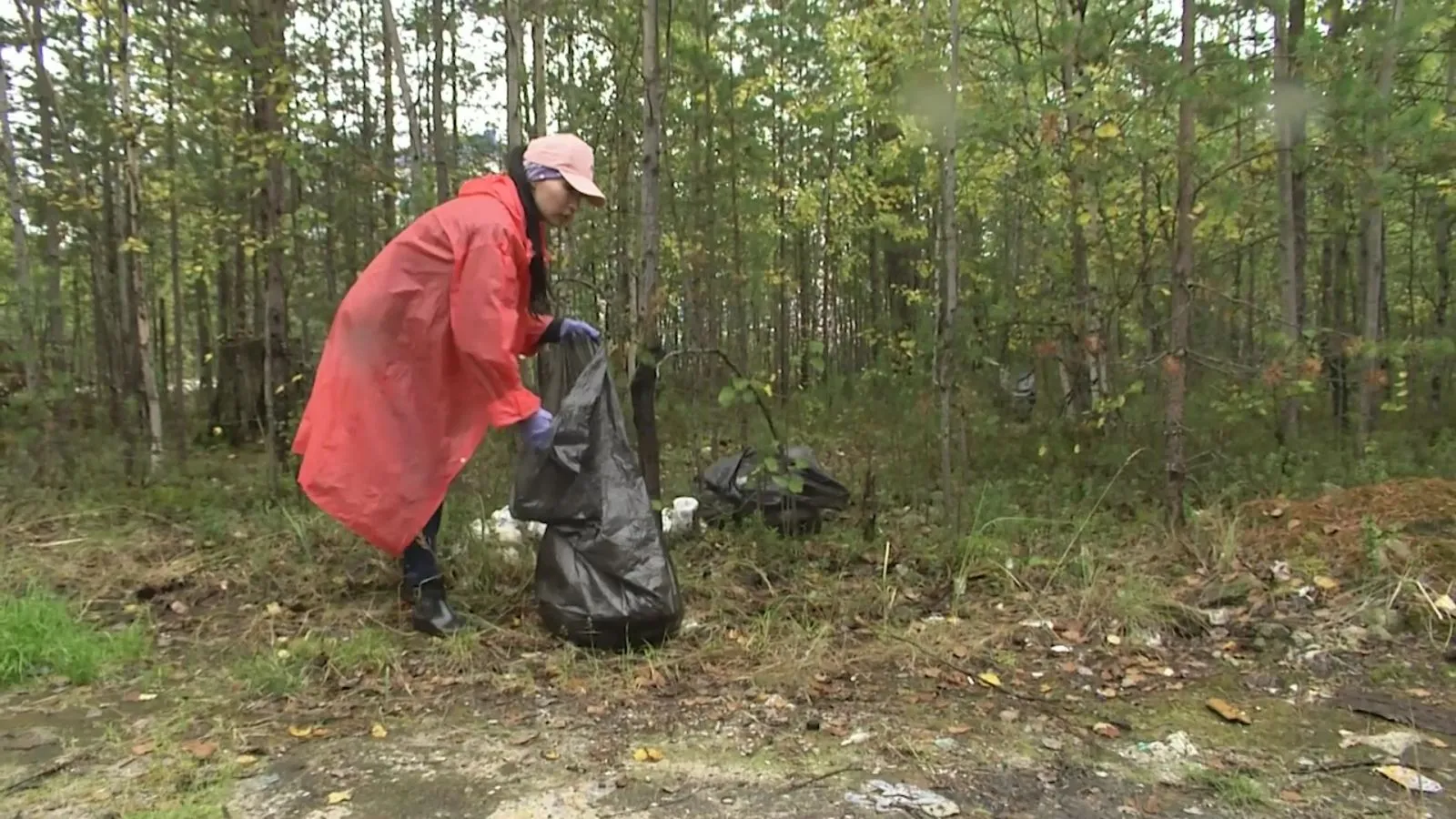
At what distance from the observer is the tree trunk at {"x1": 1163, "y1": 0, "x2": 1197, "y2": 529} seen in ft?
14.0

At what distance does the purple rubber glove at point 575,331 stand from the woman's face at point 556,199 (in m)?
0.43

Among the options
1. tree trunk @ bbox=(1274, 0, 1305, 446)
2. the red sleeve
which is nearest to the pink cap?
the red sleeve

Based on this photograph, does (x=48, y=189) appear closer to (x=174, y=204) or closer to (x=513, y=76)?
(x=174, y=204)

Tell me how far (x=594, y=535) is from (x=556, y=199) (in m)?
1.25

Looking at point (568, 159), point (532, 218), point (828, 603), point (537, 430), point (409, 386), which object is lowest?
point (828, 603)

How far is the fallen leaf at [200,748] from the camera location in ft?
8.34

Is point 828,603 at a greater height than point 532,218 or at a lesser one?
lesser

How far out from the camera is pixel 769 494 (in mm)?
4691

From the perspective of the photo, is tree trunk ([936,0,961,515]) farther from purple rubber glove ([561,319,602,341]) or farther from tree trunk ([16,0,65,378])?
tree trunk ([16,0,65,378])

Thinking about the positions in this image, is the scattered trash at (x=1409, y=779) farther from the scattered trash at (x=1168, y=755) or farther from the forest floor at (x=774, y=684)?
the scattered trash at (x=1168, y=755)

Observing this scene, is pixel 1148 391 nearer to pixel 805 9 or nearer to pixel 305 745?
pixel 805 9

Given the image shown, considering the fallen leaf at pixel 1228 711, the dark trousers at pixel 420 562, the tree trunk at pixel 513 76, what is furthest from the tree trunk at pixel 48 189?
the fallen leaf at pixel 1228 711

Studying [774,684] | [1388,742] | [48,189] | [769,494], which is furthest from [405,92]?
[1388,742]

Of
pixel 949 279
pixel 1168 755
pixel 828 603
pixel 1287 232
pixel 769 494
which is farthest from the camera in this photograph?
pixel 1287 232
